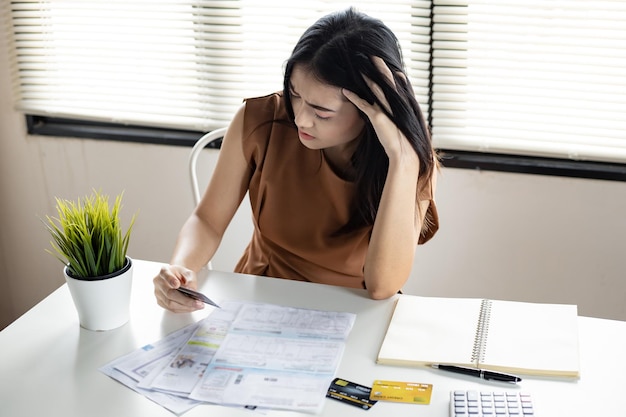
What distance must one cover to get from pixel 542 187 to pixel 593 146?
184mm

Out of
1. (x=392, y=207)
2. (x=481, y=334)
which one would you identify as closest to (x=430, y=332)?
(x=481, y=334)

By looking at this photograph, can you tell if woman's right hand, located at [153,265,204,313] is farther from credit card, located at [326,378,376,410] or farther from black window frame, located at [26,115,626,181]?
black window frame, located at [26,115,626,181]

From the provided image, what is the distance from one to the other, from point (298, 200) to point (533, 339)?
0.64 m

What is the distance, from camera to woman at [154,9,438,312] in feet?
5.11

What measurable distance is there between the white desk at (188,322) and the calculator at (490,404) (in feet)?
0.06

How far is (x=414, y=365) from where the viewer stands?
130 centimetres

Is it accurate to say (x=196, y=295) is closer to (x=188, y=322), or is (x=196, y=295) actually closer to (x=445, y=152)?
(x=188, y=322)

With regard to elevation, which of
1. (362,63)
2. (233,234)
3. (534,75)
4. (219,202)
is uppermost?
(362,63)

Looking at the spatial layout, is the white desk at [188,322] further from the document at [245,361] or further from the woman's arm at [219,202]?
the woman's arm at [219,202]

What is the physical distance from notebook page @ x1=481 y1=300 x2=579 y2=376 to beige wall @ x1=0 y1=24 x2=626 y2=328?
892mm

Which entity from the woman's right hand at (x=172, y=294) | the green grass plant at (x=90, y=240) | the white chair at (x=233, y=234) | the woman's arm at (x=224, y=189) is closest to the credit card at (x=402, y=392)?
the woman's right hand at (x=172, y=294)

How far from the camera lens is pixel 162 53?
8.40 feet

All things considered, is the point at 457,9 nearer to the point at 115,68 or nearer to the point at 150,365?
the point at 115,68

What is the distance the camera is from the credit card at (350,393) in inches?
47.1
